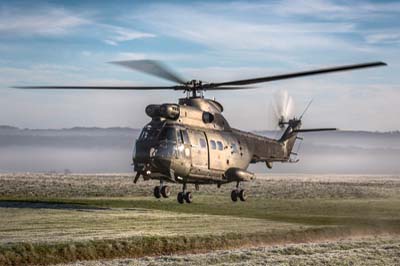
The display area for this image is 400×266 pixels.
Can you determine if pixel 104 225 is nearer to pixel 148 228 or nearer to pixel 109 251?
pixel 148 228

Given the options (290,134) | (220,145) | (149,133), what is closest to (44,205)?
(220,145)

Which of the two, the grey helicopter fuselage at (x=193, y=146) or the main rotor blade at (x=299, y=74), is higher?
the main rotor blade at (x=299, y=74)

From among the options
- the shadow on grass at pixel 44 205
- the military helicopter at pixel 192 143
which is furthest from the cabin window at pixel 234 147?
the shadow on grass at pixel 44 205

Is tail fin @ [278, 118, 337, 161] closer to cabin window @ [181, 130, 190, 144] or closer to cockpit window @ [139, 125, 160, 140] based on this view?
cabin window @ [181, 130, 190, 144]

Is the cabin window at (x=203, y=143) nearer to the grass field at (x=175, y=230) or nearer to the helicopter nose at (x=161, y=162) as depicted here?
the helicopter nose at (x=161, y=162)

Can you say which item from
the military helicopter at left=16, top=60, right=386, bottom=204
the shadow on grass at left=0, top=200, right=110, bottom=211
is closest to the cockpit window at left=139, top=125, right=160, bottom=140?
Result: the military helicopter at left=16, top=60, right=386, bottom=204

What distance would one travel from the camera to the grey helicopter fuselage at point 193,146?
125 ft

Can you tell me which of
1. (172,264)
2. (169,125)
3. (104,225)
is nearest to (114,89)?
(169,125)

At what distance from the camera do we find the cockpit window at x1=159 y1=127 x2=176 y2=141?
38.5 meters

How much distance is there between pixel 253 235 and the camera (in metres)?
38.5

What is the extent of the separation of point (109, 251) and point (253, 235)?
9.35 metres

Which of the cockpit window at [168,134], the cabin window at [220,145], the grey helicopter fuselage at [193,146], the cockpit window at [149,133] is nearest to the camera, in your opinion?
the grey helicopter fuselage at [193,146]

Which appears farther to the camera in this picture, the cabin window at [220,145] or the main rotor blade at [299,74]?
the cabin window at [220,145]

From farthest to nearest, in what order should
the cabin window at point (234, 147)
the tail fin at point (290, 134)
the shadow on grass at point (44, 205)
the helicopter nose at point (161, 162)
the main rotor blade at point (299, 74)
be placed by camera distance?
the shadow on grass at point (44, 205), the tail fin at point (290, 134), the cabin window at point (234, 147), the helicopter nose at point (161, 162), the main rotor blade at point (299, 74)
